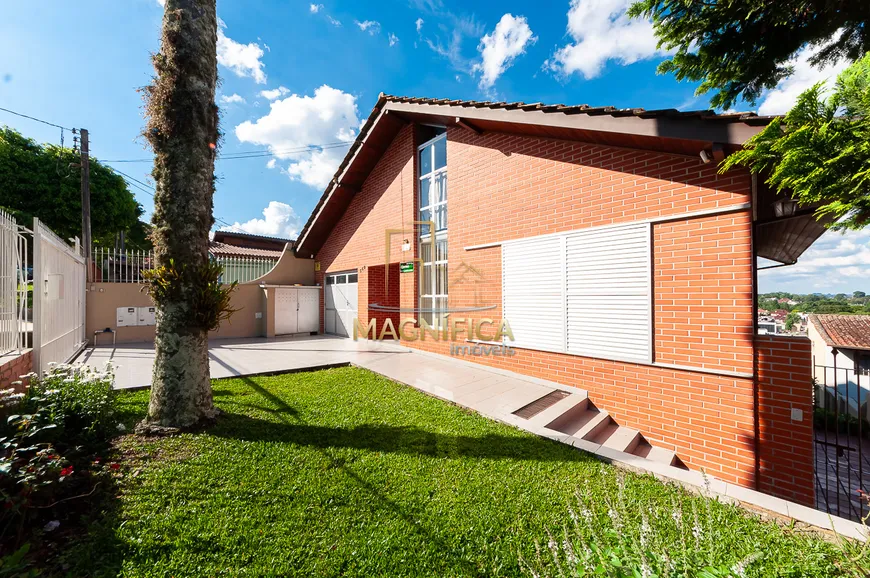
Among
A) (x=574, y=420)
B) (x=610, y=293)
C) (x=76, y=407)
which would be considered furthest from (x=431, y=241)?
(x=76, y=407)

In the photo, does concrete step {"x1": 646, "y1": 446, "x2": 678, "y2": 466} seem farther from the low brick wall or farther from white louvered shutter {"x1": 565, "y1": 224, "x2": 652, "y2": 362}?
the low brick wall

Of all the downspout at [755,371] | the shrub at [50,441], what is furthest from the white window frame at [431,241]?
the shrub at [50,441]

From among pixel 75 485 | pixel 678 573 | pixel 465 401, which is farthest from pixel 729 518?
pixel 75 485

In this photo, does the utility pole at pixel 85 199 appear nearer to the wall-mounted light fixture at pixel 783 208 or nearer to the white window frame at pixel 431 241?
the white window frame at pixel 431 241

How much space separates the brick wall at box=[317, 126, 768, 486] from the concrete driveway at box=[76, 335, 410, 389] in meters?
3.55

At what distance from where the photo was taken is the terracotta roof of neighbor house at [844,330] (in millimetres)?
10602

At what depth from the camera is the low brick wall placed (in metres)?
3.60

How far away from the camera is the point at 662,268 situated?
4582mm

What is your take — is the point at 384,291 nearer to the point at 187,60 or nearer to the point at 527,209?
the point at 527,209

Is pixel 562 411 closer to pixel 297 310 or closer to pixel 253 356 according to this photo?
pixel 253 356

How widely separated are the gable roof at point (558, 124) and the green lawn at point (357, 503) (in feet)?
12.6

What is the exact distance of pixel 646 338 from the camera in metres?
4.69

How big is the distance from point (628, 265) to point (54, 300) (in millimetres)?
9546

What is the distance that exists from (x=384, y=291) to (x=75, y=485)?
7825 mm
